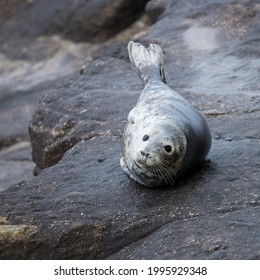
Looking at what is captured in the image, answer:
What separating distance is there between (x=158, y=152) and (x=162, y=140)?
0.21 ft

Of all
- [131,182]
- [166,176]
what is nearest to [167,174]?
[166,176]

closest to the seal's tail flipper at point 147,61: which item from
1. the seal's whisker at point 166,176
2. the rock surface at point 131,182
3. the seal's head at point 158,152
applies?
the rock surface at point 131,182

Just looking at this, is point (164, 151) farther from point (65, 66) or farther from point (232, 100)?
point (65, 66)

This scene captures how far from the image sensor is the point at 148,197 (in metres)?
5.18

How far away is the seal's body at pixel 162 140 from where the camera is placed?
5055mm

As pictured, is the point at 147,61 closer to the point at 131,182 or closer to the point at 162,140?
the point at 131,182

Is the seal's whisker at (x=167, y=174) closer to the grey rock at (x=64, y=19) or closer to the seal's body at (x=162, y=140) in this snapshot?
the seal's body at (x=162, y=140)

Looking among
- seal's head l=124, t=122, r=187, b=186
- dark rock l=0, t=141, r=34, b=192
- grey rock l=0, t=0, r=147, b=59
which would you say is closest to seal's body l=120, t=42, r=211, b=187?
seal's head l=124, t=122, r=187, b=186

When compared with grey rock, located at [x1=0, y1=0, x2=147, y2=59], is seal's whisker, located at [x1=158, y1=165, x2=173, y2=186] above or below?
above

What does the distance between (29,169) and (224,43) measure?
2372mm

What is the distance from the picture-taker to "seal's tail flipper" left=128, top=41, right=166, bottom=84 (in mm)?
6113

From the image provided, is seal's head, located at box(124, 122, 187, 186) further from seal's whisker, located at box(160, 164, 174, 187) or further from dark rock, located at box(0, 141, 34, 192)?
dark rock, located at box(0, 141, 34, 192)

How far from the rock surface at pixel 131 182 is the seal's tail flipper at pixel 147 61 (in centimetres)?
45

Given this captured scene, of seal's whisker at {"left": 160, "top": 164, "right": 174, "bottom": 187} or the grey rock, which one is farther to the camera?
the grey rock
